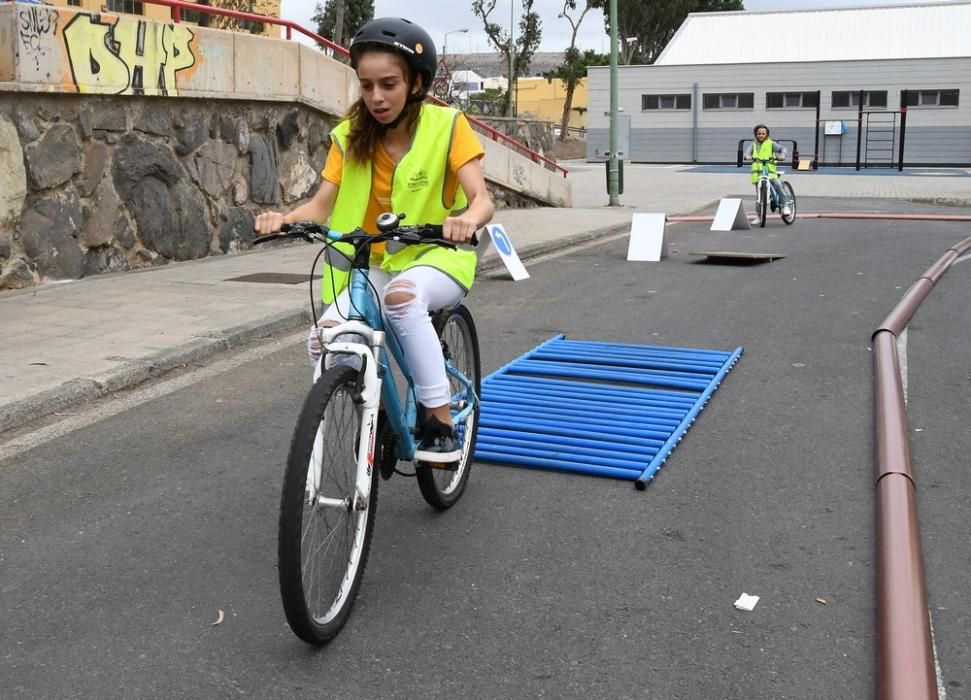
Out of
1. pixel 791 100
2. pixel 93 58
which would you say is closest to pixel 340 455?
pixel 93 58

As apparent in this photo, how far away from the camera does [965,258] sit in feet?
43.4

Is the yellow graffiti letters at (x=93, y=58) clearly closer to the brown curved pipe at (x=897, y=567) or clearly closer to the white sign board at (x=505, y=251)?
the white sign board at (x=505, y=251)

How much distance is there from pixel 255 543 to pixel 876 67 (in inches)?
1751

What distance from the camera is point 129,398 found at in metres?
6.51

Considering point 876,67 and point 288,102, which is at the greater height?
point 876,67

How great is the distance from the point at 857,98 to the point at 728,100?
5.33 meters

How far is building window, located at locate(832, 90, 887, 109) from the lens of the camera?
44031mm

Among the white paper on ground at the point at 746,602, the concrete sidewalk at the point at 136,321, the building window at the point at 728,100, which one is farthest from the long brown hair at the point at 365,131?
the building window at the point at 728,100

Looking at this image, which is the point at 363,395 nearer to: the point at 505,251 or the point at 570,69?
the point at 505,251

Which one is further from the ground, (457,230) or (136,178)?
(136,178)

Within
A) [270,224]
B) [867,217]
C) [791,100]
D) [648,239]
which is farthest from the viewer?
[791,100]

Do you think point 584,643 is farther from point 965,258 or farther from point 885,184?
point 885,184

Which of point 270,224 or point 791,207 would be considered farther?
point 791,207

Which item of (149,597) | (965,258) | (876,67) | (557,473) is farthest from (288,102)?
(876,67)
